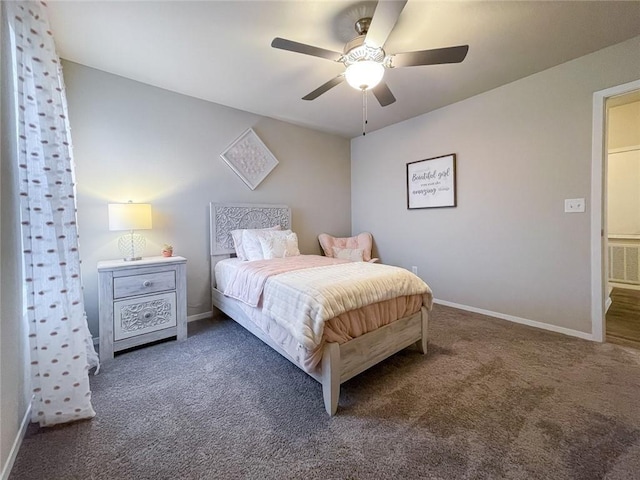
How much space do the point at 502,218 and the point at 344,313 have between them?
237cm

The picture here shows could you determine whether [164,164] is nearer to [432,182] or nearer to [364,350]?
[364,350]

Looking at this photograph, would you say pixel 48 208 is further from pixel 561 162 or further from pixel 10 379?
pixel 561 162

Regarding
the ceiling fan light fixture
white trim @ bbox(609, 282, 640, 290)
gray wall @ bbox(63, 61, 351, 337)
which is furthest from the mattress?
white trim @ bbox(609, 282, 640, 290)

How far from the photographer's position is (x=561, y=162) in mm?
2490

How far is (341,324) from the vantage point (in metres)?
1.63

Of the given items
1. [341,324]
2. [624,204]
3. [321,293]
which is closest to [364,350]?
[341,324]

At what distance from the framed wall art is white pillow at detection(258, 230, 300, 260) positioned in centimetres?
185

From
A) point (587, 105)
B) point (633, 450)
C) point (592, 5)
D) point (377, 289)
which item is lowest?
point (633, 450)

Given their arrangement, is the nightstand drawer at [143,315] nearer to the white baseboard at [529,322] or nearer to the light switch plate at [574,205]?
the white baseboard at [529,322]

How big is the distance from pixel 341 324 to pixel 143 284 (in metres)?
1.84

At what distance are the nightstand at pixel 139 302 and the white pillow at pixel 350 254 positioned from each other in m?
2.22

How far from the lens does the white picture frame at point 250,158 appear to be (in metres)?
3.28

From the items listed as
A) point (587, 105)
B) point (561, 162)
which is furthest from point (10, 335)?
point (587, 105)

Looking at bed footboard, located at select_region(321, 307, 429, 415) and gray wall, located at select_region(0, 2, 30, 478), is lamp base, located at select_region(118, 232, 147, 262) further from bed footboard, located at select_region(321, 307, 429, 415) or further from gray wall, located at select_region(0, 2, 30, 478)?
bed footboard, located at select_region(321, 307, 429, 415)
